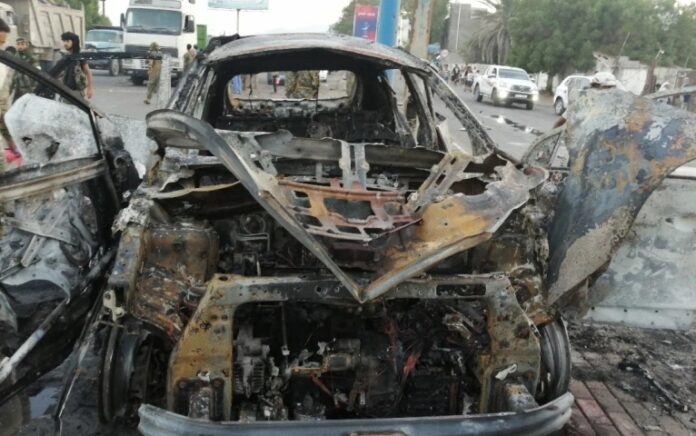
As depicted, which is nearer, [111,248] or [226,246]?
[226,246]

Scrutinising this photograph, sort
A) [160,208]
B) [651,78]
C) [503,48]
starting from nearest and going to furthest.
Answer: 1. [160,208]
2. [651,78]
3. [503,48]

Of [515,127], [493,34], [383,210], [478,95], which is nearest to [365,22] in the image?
[515,127]

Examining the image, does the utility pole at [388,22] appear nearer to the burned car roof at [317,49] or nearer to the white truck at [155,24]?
the burned car roof at [317,49]

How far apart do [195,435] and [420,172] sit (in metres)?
1.90

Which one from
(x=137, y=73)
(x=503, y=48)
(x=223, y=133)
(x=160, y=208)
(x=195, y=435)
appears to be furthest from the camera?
(x=503, y=48)

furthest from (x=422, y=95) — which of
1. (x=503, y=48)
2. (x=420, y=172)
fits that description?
(x=503, y=48)

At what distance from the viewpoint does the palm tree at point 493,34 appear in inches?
1911

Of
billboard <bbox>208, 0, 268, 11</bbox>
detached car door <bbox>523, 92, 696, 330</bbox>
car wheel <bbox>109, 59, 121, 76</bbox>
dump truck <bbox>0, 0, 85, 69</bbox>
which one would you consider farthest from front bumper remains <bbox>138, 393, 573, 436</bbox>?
billboard <bbox>208, 0, 268, 11</bbox>

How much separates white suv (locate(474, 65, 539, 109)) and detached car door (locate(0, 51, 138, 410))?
23.8 metres

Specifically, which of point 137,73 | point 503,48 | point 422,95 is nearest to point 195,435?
point 422,95

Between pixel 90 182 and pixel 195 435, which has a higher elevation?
pixel 90 182

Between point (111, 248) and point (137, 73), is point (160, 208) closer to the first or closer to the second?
point (111, 248)

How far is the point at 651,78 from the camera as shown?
25625 mm

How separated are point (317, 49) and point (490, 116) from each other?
58.6ft
